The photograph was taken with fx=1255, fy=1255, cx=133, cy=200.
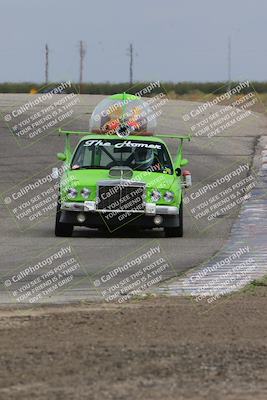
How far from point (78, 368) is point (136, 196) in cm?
1263

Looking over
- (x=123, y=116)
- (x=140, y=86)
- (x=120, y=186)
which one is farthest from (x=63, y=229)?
(x=140, y=86)

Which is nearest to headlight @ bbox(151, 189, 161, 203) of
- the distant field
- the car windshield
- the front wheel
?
the front wheel

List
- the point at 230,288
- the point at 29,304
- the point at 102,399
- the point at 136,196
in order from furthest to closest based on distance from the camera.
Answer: the point at 136,196, the point at 230,288, the point at 29,304, the point at 102,399

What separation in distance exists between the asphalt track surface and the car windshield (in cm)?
118

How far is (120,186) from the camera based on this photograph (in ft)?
68.2

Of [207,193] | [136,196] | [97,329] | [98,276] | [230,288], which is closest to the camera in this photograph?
[97,329]

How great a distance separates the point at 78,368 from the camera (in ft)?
27.5

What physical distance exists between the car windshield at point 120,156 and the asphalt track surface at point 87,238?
3.88ft

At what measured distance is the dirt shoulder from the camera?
780 cm

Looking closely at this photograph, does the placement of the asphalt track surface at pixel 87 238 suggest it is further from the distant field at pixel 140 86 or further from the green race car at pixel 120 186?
the distant field at pixel 140 86

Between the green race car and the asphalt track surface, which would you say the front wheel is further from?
the asphalt track surface

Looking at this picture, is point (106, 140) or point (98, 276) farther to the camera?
point (106, 140)

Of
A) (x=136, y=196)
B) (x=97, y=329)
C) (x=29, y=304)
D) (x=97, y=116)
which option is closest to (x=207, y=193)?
(x=97, y=116)

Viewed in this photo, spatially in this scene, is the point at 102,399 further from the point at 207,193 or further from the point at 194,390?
the point at 207,193
